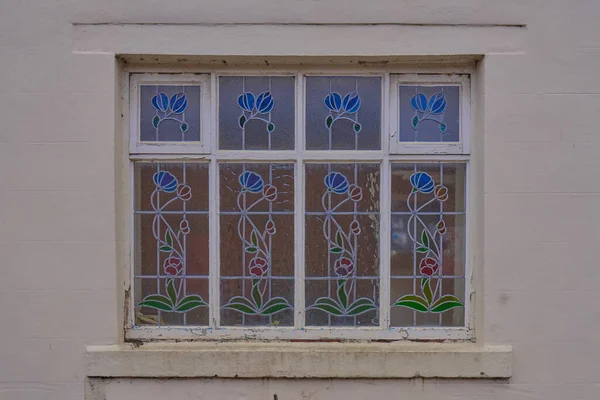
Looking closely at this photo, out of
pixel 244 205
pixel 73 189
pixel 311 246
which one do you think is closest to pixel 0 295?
pixel 73 189

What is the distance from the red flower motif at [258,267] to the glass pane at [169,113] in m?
0.89

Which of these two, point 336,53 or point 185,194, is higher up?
point 336,53

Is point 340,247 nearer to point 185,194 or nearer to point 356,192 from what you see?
point 356,192

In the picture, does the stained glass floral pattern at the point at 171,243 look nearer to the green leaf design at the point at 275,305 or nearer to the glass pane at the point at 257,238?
the glass pane at the point at 257,238

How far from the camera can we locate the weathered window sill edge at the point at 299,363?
4137 mm

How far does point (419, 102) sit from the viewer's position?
4332 millimetres

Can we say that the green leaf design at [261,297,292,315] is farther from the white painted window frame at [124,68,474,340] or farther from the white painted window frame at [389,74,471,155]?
the white painted window frame at [389,74,471,155]

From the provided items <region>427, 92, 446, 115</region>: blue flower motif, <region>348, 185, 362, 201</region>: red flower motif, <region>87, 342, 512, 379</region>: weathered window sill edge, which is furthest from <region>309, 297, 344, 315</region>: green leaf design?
<region>427, 92, 446, 115</region>: blue flower motif

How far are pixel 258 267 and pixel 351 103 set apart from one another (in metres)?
1.25

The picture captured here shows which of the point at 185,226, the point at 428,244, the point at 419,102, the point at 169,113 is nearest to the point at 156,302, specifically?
the point at 185,226

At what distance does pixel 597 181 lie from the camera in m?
4.14

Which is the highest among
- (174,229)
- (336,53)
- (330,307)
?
(336,53)

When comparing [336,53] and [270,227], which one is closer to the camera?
[336,53]

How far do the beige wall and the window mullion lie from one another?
13.9 inches
